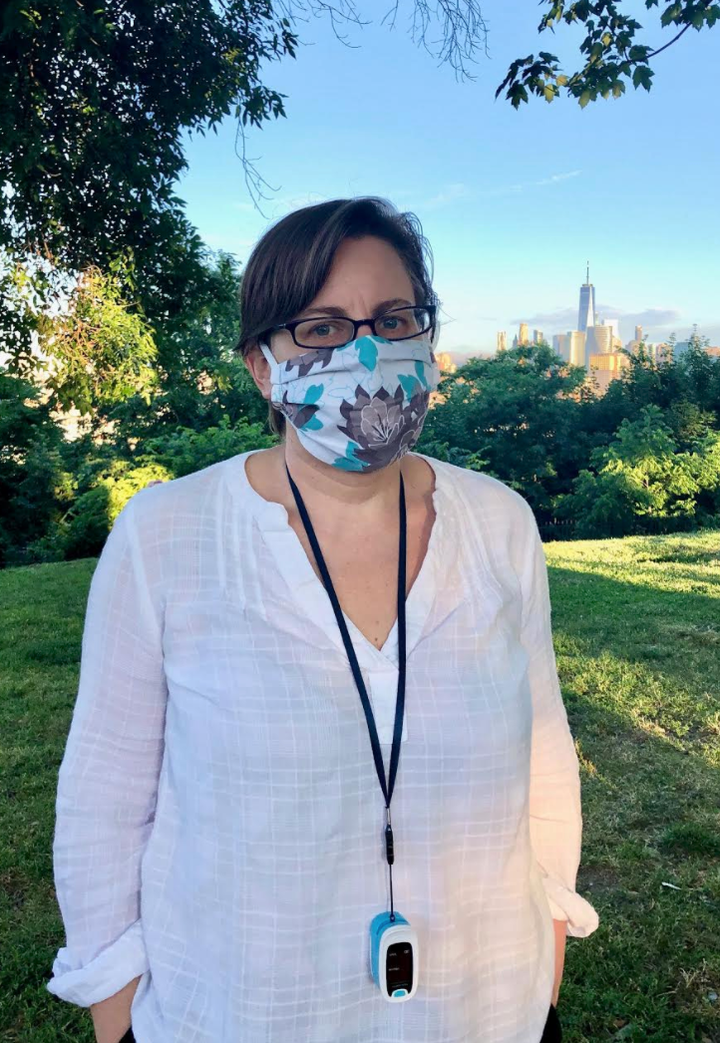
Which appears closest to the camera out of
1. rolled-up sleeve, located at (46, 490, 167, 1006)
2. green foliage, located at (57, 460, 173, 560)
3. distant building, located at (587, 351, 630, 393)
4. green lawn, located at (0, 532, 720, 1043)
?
rolled-up sleeve, located at (46, 490, 167, 1006)

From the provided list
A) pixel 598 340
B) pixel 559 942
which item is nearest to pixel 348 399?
pixel 559 942

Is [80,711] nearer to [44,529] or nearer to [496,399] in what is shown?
[44,529]

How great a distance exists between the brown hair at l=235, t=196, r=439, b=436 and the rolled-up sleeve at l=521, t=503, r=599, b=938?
22.5 inches

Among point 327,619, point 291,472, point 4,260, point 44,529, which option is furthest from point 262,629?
point 44,529

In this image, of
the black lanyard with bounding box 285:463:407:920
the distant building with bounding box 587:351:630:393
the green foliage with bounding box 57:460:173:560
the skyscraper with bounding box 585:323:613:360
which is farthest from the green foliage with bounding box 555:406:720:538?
the black lanyard with bounding box 285:463:407:920

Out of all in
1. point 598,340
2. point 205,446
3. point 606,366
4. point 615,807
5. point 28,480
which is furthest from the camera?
point 598,340

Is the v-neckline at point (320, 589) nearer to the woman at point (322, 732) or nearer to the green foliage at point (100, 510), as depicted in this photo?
the woman at point (322, 732)

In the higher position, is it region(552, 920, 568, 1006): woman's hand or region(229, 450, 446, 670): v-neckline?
region(229, 450, 446, 670): v-neckline

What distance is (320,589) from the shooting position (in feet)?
4.17

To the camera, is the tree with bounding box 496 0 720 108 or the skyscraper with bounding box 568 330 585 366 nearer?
the tree with bounding box 496 0 720 108

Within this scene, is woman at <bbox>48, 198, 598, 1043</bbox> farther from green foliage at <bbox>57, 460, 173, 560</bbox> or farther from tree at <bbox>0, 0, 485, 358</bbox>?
green foliage at <bbox>57, 460, 173, 560</bbox>

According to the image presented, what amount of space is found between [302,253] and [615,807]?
3.30 meters

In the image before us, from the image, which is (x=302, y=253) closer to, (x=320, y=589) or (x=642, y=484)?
(x=320, y=589)

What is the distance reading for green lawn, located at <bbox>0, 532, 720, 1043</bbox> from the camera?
257cm
